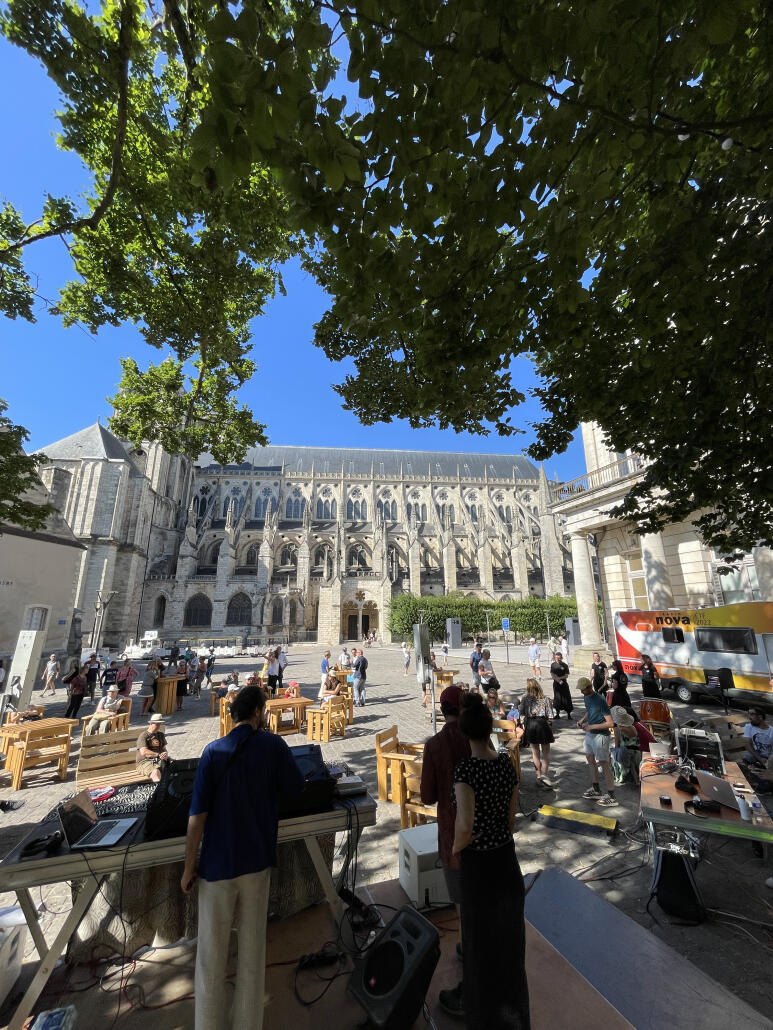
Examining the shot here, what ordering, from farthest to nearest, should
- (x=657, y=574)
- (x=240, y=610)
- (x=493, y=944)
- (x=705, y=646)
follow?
(x=240, y=610) < (x=657, y=574) < (x=705, y=646) < (x=493, y=944)

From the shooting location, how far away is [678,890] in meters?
3.39

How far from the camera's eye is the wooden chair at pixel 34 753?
6309 millimetres

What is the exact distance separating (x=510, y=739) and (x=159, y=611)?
38.8 metres

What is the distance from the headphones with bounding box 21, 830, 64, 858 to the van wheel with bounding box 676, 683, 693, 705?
45.4 ft

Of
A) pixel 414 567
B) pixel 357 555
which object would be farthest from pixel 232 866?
pixel 357 555

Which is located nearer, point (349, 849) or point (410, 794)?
point (349, 849)

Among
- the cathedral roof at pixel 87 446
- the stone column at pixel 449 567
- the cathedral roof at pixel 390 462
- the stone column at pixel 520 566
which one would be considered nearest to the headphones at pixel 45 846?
the cathedral roof at pixel 87 446

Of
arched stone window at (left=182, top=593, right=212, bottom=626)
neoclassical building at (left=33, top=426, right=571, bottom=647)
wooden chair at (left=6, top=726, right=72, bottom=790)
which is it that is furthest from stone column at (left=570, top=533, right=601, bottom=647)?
arched stone window at (left=182, top=593, right=212, bottom=626)

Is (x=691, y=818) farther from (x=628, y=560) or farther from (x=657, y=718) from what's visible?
(x=628, y=560)

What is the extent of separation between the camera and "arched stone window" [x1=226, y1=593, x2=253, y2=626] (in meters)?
37.9

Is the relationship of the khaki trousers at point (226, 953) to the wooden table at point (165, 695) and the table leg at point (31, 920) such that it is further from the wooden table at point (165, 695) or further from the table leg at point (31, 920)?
the wooden table at point (165, 695)

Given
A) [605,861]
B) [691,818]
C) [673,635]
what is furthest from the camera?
[673,635]

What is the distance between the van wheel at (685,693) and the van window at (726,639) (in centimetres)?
117

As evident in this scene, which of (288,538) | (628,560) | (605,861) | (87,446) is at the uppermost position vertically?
(87,446)
